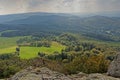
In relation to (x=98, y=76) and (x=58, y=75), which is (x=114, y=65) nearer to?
(x=98, y=76)

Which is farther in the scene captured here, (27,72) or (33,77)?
(27,72)

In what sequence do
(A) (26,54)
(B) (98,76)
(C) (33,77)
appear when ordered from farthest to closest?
1. (A) (26,54)
2. (B) (98,76)
3. (C) (33,77)

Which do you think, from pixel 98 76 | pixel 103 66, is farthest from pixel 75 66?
pixel 98 76

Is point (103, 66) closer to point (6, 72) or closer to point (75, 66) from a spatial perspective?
point (75, 66)

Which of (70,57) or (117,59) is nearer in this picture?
(117,59)

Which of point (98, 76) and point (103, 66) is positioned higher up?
point (98, 76)

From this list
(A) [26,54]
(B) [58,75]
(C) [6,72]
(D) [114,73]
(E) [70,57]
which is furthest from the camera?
(A) [26,54]

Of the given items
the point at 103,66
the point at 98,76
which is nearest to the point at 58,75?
the point at 98,76

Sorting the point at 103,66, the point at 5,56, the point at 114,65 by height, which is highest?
the point at 114,65

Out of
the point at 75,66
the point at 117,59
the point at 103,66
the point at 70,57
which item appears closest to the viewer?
the point at 117,59
